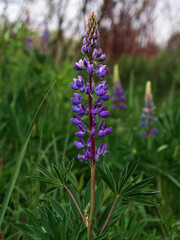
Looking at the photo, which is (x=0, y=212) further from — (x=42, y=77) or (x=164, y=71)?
(x=164, y=71)

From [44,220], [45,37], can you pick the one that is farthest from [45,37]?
[44,220]

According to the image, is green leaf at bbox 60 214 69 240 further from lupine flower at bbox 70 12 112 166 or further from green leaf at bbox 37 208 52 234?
lupine flower at bbox 70 12 112 166

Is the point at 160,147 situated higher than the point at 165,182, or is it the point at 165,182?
the point at 160,147

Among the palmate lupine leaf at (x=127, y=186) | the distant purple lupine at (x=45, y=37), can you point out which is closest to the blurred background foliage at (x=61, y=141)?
the palmate lupine leaf at (x=127, y=186)

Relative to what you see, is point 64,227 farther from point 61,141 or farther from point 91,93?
point 61,141

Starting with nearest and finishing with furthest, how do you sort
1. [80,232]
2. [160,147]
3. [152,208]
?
[80,232] → [152,208] → [160,147]

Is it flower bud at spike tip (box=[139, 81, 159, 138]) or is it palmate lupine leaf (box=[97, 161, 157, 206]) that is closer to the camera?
palmate lupine leaf (box=[97, 161, 157, 206])

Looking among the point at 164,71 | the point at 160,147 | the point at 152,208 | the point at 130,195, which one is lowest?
the point at 152,208

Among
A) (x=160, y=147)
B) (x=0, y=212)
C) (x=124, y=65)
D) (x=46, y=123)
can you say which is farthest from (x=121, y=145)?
(x=124, y=65)

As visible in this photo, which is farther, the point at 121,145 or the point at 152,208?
the point at 121,145

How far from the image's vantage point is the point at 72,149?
2.12 m

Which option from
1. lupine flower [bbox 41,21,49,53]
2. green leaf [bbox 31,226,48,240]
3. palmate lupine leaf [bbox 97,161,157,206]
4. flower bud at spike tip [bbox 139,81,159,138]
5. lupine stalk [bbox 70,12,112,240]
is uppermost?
lupine flower [bbox 41,21,49,53]

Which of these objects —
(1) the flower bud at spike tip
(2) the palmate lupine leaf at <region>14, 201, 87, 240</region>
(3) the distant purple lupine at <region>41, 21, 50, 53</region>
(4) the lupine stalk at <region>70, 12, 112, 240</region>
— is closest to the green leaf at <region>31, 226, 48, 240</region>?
(2) the palmate lupine leaf at <region>14, 201, 87, 240</region>

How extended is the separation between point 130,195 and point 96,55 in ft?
1.51
